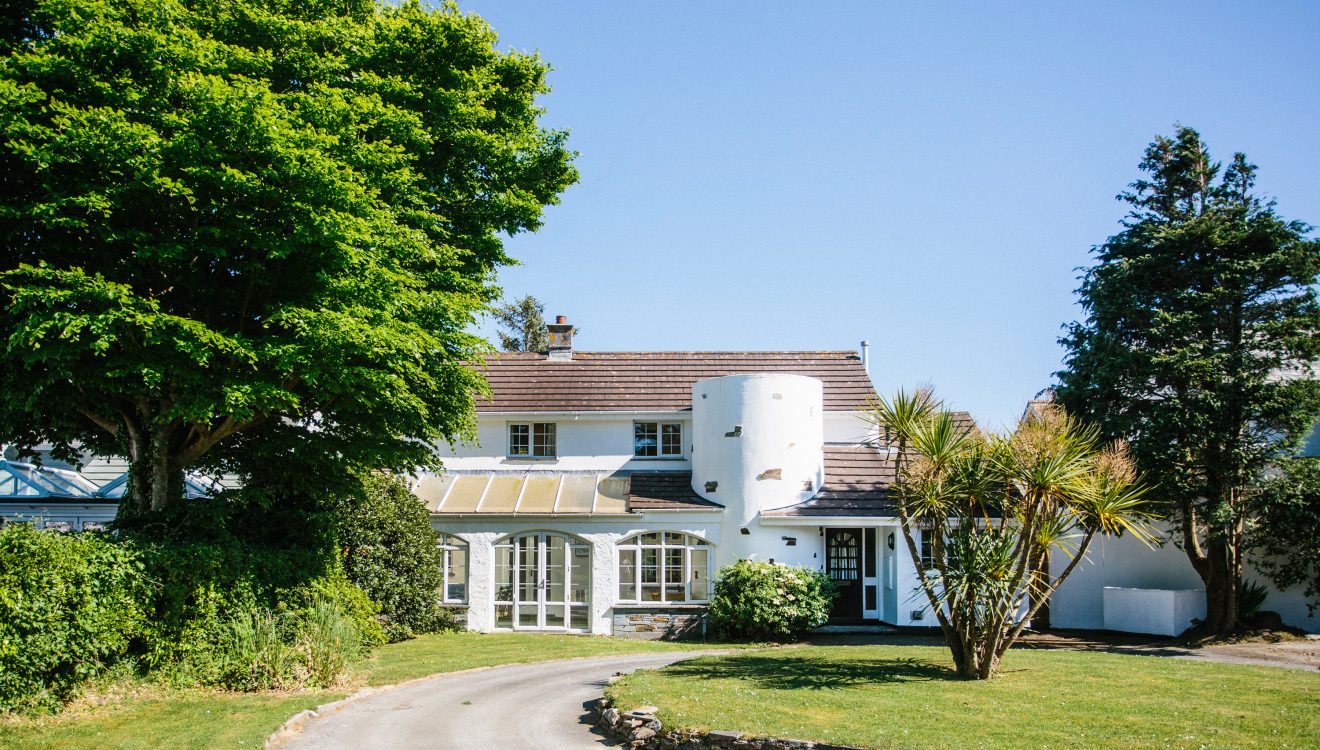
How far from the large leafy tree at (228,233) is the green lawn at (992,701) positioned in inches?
289

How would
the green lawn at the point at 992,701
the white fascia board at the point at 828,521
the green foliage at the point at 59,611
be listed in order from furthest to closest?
the white fascia board at the point at 828,521
the green foliage at the point at 59,611
the green lawn at the point at 992,701

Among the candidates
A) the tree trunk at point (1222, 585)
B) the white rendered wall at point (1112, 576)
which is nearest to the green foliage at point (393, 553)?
the white rendered wall at point (1112, 576)

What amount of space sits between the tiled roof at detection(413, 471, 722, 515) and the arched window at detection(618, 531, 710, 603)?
2.93ft

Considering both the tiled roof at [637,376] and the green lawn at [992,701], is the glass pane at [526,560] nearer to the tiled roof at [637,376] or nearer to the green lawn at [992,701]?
the tiled roof at [637,376]

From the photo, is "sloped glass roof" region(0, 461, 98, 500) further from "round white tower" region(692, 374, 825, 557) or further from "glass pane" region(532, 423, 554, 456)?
"round white tower" region(692, 374, 825, 557)

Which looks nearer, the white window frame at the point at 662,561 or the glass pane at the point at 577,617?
the white window frame at the point at 662,561

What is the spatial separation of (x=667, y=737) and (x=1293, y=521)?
17.6 m

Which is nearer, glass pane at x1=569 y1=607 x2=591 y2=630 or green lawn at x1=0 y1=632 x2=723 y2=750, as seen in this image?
green lawn at x1=0 y1=632 x2=723 y2=750

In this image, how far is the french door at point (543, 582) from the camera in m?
25.3

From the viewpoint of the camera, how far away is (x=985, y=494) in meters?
15.9

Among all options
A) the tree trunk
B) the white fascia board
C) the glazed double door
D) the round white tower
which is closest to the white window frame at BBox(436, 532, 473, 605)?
the glazed double door

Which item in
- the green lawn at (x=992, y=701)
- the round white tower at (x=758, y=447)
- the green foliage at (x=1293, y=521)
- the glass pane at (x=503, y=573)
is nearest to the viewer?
the green lawn at (x=992, y=701)

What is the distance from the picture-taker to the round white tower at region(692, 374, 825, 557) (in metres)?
25.0

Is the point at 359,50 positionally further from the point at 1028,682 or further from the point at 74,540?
the point at 1028,682
